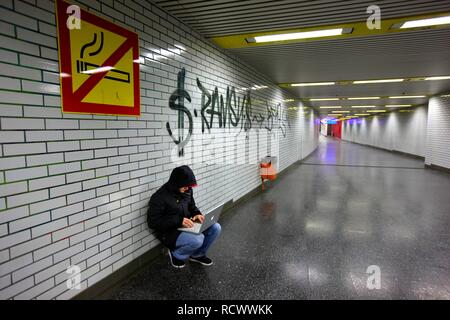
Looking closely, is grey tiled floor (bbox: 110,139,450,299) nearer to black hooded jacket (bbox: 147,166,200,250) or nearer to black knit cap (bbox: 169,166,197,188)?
black hooded jacket (bbox: 147,166,200,250)

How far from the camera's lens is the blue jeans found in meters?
3.11

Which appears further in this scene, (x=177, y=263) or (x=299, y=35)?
(x=299, y=35)

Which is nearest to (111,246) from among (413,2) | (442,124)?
(413,2)

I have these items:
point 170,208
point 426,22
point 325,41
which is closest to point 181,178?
point 170,208

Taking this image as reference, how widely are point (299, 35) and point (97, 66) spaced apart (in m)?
3.24

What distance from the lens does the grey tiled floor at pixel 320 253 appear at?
2797mm

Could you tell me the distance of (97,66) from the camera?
8.30ft

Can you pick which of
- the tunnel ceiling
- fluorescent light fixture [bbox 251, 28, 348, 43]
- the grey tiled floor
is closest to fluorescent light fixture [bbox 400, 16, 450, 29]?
the tunnel ceiling

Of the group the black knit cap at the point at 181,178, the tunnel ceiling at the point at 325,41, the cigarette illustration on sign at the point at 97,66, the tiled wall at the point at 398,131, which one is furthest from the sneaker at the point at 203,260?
the tiled wall at the point at 398,131

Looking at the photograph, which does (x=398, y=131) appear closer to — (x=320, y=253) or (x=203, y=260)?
(x=320, y=253)

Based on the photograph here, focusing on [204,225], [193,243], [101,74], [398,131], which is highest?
[101,74]

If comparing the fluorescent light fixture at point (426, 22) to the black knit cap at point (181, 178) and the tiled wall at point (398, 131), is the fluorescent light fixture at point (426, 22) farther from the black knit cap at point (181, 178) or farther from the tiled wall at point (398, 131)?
the tiled wall at point (398, 131)
